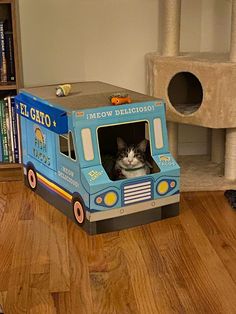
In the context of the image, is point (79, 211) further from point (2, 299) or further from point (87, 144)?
point (2, 299)

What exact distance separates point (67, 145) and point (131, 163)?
26 cm

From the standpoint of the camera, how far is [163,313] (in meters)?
1.66

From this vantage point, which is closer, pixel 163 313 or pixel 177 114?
pixel 163 313

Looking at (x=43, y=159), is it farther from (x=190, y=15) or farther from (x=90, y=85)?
(x=190, y=15)

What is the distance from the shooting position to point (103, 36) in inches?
112

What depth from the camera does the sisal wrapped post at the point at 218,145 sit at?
2877 millimetres

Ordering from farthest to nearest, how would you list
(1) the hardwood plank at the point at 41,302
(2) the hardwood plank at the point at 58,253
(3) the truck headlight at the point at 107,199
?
(3) the truck headlight at the point at 107,199 → (2) the hardwood plank at the point at 58,253 → (1) the hardwood plank at the point at 41,302

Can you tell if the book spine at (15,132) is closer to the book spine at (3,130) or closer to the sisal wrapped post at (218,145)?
the book spine at (3,130)

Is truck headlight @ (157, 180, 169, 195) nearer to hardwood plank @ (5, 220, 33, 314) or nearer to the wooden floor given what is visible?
the wooden floor

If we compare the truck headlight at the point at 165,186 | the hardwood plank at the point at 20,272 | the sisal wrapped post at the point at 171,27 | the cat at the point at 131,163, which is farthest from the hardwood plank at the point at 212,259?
the sisal wrapped post at the point at 171,27

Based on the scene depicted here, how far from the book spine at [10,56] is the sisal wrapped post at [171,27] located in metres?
0.67

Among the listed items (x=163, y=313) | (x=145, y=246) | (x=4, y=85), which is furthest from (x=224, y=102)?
(x=163, y=313)

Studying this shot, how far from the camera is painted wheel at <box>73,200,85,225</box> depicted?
7.13ft

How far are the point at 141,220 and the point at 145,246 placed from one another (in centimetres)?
19
